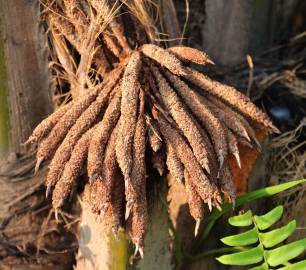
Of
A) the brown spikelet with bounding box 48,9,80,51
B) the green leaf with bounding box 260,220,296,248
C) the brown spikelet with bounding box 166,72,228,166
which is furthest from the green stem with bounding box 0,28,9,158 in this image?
the green leaf with bounding box 260,220,296,248

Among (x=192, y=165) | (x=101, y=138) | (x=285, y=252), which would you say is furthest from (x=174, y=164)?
(x=285, y=252)

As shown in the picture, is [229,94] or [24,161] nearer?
[229,94]

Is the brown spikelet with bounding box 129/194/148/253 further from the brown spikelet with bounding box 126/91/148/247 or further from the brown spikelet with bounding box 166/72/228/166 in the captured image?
the brown spikelet with bounding box 166/72/228/166

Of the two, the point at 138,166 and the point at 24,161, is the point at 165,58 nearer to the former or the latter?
the point at 138,166

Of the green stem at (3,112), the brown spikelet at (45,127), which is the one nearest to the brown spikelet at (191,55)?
the brown spikelet at (45,127)

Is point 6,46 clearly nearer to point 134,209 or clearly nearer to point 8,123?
point 8,123

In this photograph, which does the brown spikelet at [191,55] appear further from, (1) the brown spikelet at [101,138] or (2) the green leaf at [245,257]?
(2) the green leaf at [245,257]
